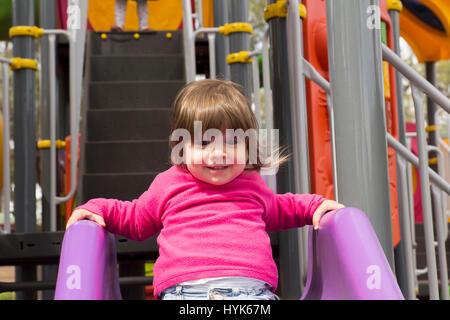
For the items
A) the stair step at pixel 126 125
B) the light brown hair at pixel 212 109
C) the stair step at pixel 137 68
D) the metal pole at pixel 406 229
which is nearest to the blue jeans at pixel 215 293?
the light brown hair at pixel 212 109

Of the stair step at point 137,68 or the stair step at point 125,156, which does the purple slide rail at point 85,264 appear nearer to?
the stair step at point 125,156

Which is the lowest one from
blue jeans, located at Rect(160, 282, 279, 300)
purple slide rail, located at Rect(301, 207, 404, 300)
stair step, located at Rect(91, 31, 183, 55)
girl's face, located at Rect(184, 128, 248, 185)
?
blue jeans, located at Rect(160, 282, 279, 300)

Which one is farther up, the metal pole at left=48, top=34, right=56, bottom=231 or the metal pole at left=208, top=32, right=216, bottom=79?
the metal pole at left=208, top=32, right=216, bottom=79

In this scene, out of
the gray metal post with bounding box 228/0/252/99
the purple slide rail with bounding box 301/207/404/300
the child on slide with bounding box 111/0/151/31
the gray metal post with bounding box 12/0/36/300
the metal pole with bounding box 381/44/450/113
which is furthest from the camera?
the child on slide with bounding box 111/0/151/31

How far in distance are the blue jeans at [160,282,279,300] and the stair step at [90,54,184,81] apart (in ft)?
9.21

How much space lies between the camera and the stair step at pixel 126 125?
11.8ft

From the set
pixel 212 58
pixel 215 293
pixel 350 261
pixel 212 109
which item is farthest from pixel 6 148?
pixel 350 261

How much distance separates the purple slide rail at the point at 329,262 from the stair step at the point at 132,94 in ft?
7.89

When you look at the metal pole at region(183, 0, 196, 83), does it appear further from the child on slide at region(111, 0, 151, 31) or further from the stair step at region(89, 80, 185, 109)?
the child on slide at region(111, 0, 151, 31)

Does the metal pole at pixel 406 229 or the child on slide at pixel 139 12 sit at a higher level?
the child on slide at pixel 139 12

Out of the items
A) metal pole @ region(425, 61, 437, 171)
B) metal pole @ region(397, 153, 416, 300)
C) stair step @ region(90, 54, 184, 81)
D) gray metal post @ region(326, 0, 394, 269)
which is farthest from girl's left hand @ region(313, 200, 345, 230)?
metal pole @ region(425, 61, 437, 171)

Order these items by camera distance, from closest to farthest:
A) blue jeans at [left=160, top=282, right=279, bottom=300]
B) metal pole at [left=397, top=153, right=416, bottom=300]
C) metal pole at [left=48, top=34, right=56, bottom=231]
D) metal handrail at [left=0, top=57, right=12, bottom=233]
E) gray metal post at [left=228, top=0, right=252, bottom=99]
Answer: blue jeans at [left=160, top=282, right=279, bottom=300] < metal pole at [left=397, top=153, right=416, bottom=300] < metal handrail at [left=0, top=57, right=12, bottom=233] < metal pole at [left=48, top=34, right=56, bottom=231] < gray metal post at [left=228, top=0, right=252, bottom=99]

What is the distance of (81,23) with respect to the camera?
9.77 feet

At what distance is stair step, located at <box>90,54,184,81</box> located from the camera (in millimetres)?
4004
